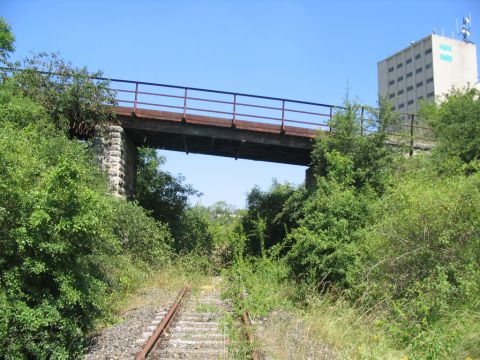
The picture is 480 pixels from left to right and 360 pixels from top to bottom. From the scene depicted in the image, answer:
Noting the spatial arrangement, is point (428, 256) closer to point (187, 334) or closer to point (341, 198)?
point (341, 198)

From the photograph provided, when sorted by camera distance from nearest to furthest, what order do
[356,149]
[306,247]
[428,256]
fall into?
1. [428,256]
2. [306,247]
3. [356,149]

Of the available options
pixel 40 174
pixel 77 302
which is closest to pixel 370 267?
pixel 77 302

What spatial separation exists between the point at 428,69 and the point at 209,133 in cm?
12232

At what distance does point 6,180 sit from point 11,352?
2980 mm

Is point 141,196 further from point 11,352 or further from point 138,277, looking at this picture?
point 11,352

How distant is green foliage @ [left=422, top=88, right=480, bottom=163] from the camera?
1917 cm

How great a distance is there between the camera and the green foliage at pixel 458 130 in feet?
62.9

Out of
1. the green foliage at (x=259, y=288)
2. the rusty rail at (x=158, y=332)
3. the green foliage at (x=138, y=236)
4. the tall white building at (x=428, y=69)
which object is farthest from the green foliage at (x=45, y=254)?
the tall white building at (x=428, y=69)

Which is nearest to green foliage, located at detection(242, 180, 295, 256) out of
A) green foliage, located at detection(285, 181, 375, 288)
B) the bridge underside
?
the bridge underside

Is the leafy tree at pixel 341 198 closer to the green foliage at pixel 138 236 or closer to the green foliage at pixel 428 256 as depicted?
the green foliage at pixel 428 256

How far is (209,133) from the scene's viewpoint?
65.2 ft

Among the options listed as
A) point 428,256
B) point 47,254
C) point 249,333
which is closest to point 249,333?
point 249,333

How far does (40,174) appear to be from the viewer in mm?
9555

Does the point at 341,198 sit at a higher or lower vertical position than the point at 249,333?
higher
